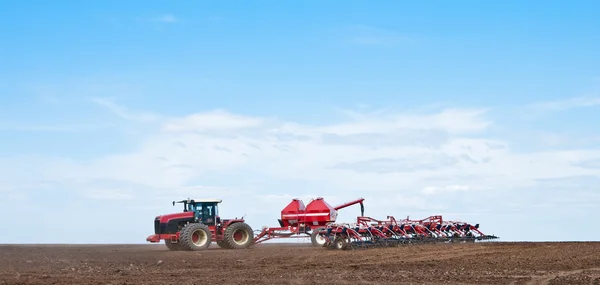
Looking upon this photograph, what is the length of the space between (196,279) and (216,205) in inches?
635

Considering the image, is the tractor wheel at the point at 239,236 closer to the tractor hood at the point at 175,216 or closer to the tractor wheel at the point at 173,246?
the tractor hood at the point at 175,216

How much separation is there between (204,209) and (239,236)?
2.17m

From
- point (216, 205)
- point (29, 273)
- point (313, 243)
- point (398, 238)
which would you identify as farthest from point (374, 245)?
point (29, 273)

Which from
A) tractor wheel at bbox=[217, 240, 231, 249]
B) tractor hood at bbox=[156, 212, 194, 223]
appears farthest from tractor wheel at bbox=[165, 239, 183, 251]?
tractor wheel at bbox=[217, 240, 231, 249]

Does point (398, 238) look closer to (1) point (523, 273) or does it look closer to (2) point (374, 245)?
(2) point (374, 245)

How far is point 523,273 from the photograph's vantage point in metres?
22.9

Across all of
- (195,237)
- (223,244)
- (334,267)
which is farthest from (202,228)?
(334,267)

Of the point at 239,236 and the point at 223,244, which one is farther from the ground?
the point at 239,236

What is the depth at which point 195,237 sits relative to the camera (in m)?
37.3

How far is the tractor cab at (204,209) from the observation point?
126ft

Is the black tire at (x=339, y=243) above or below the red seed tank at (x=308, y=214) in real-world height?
below

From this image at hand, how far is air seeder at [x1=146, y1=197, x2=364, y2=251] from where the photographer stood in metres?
37.2

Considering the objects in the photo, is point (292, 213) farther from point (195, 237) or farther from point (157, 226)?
point (157, 226)

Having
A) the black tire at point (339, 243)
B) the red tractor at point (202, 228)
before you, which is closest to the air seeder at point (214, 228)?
the red tractor at point (202, 228)
